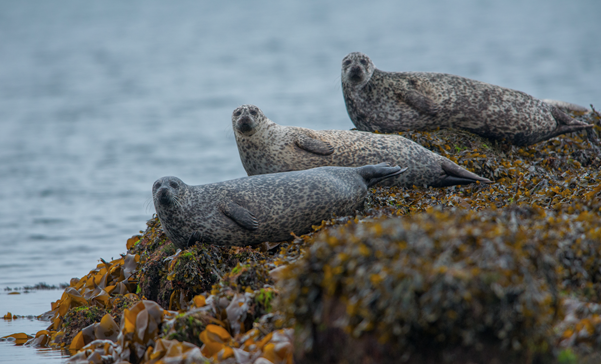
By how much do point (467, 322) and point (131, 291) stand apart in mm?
4254

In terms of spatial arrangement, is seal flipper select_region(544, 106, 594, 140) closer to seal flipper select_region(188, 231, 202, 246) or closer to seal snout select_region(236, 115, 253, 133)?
seal snout select_region(236, 115, 253, 133)

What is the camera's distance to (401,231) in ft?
8.50

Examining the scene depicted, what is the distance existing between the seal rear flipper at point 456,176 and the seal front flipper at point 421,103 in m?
1.19

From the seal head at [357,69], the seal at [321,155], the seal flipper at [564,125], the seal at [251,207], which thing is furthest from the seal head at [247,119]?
the seal flipper at [564,125]

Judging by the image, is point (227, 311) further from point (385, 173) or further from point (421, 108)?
point (421, 108)

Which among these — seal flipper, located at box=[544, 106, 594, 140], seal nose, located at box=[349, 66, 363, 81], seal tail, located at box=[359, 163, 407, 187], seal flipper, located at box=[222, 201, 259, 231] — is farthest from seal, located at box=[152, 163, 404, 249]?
seal flipper, located at box=[544, 106, 594, 140]

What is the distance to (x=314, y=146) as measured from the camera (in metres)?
6.23

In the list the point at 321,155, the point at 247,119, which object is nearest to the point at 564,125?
the point at 321,155

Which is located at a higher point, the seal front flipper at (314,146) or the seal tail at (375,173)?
the seal front flipper at (314,146)

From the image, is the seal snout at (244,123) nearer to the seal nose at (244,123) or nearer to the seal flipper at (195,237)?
the seal nose at (244,123)

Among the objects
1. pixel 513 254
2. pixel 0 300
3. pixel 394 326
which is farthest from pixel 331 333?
pixel 0 300

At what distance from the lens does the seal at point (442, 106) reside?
729 cm

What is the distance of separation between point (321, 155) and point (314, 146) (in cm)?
13

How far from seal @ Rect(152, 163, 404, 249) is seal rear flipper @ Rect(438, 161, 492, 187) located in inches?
54.9
